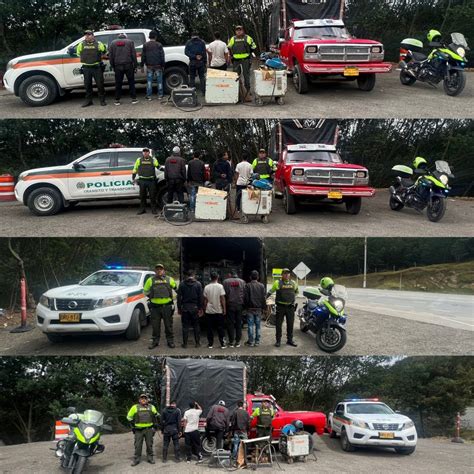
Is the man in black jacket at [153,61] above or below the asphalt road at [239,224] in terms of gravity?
above

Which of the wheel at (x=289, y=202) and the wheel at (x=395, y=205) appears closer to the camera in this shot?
the wheel at (x=289, y=202)

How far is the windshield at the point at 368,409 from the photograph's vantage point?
48.4 feet

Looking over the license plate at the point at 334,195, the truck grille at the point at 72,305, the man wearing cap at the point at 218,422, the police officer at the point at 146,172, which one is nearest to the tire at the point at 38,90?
the police officer at the point at 146,172

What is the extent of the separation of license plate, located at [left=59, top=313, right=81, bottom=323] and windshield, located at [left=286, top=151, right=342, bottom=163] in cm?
670

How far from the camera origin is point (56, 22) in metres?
22.7

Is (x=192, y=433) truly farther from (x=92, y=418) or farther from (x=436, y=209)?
(x=436, y=209)

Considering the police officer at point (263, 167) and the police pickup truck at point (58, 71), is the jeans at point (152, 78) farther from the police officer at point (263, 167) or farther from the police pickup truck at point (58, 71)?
the police officer at point (263, 167)

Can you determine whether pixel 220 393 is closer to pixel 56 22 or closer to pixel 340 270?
pixel 56 22

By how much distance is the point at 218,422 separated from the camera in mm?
12891

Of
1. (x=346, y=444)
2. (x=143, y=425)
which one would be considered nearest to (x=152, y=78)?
(x=143, y=425)

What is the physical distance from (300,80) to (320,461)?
9.97 m

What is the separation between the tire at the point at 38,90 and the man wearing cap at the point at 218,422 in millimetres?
9726

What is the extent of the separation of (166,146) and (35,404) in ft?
26.3

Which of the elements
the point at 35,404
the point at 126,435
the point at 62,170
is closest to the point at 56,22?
the point at 62,170
